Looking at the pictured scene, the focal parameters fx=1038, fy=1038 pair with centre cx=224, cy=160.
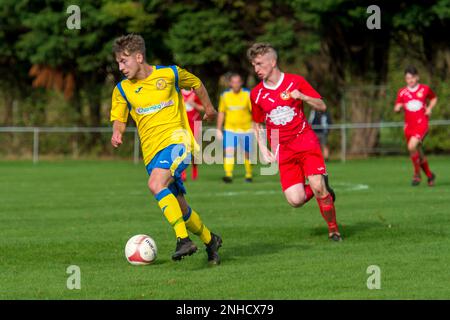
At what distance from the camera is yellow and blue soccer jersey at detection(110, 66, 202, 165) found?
10.1 meters

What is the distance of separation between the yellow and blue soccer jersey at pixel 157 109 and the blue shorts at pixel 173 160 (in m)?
0.05

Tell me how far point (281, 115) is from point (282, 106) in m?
0.12

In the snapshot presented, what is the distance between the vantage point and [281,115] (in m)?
11.8

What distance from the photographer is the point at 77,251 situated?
435 inches

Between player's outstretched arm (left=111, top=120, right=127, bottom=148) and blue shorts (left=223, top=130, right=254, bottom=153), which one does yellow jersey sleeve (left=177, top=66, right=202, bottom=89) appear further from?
blue shorts (left=223, top=130, right=254, bottom=153)

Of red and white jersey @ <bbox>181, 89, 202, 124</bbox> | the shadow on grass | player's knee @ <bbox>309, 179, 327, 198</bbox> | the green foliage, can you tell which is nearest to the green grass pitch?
the shadow on grass

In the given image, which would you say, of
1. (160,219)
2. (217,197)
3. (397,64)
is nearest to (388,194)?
(217,197)

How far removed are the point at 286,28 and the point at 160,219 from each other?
2056cm

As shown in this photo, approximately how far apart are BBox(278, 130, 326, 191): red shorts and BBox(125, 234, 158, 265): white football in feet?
8.47

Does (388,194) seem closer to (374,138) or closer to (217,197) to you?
(217,197)

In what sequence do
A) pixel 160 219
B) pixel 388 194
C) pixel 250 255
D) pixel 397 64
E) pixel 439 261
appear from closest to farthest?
1. pixel 439 261
2. pixel 250 255
3. pixel 160 219
4. pixel 388 194
5. pixel 397 64

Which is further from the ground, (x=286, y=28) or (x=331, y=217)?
(x=286, y=28)
